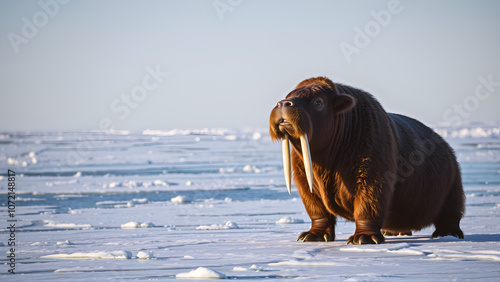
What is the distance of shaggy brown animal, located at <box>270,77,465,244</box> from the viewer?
5875mm

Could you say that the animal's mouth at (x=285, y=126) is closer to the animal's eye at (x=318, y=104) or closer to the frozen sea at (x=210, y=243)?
the animal's eye at (x=318, y=104)

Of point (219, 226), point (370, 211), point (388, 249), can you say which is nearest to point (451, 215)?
point (370, 211)

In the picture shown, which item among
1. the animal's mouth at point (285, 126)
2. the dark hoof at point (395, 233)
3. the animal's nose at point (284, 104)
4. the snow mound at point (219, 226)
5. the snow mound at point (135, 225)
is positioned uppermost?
the animal's nose at point (284, 104)

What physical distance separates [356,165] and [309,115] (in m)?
0.68

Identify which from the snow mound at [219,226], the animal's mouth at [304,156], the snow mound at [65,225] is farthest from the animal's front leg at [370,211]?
the snow mound at [65,225]

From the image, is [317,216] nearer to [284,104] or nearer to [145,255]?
[284,104]

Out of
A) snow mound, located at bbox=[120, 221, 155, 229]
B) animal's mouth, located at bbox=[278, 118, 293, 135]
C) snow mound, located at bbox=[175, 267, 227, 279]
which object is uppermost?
animal's mouth, located at bbox=[278, 118, 293, 135]

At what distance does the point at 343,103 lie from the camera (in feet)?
19.9

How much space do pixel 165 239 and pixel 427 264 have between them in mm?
2982

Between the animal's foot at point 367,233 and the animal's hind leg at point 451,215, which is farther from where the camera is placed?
the animal's hind leg at point 451,215

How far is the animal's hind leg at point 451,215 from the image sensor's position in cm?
684

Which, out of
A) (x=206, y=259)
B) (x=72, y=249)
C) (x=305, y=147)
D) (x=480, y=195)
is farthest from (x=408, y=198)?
(x=480, y=195)

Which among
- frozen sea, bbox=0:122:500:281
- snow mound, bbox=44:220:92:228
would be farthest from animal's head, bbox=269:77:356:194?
snow mound, bbox=44:220:92:228

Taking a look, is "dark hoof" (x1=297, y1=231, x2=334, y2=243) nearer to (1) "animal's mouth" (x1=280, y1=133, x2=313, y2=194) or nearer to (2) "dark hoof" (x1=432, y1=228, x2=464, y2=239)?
(1) "animal's mouth" (x1=280, y1=133, x2=313, y2=194)
